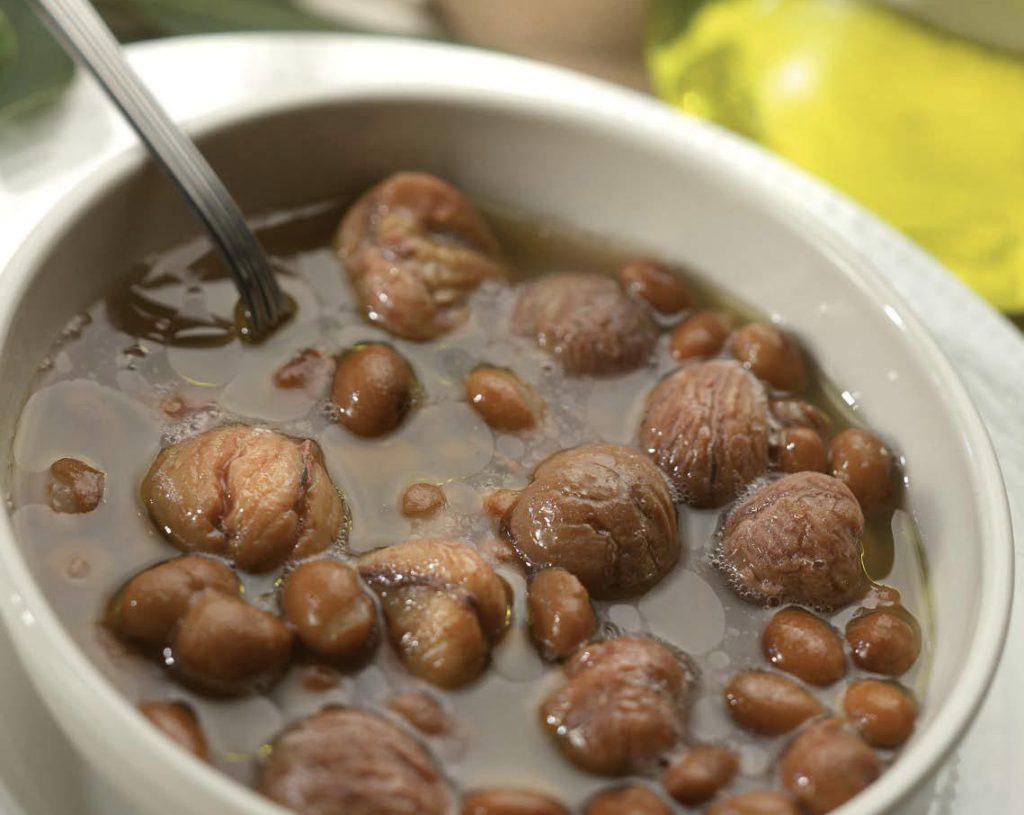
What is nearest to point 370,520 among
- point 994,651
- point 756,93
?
point 994,651

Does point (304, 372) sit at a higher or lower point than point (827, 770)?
higher

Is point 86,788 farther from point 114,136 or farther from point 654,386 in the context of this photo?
point 114,136

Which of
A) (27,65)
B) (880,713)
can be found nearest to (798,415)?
(880,713)

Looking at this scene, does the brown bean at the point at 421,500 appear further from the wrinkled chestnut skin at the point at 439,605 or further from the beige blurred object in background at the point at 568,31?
the beige blurred object in background at the point at 568,31

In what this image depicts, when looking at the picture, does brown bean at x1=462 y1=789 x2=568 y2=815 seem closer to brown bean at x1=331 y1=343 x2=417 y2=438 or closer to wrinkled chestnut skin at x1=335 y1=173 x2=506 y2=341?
brown bean at x1=331 y1=343 x2=417 y2=438

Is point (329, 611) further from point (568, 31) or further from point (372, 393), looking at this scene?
point (568, 31)

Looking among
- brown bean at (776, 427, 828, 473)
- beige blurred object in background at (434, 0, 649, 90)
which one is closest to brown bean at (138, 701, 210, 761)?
brown bean at (776, 427, 828, 473)
